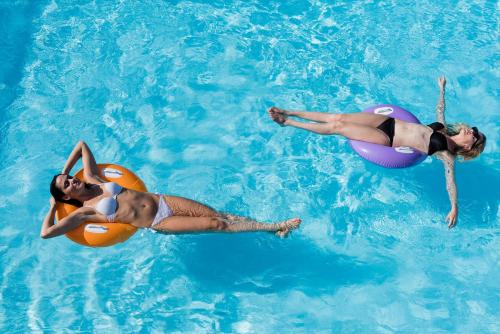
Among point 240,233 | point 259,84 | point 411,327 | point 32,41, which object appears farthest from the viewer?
point 32,41

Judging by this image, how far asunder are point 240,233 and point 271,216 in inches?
17.3

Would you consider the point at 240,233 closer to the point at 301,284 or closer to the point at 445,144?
the point at 301,284

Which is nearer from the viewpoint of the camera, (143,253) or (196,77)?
(143,253)

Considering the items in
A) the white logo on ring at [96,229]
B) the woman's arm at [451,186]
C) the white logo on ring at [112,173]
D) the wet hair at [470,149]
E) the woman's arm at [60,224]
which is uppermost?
the white logo on ring at [112,173]

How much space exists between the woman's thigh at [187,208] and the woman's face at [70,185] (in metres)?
0.90

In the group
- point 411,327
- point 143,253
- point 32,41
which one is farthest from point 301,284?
point 32,41

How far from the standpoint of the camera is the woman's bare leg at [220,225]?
19.1 ft

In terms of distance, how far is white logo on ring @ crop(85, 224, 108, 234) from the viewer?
556cm

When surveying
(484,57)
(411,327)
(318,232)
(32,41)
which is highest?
(32,41)

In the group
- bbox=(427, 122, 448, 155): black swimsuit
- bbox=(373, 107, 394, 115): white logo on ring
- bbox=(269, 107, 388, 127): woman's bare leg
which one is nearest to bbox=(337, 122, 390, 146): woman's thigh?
bbox=(269, 107, 388, 127): woman's bare leg

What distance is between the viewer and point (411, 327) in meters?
6.14

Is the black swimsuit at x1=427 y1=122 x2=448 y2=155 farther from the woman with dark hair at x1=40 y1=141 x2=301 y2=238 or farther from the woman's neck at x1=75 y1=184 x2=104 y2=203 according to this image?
the woman's neck at x1=75 y1=184 x2=104 y2=203

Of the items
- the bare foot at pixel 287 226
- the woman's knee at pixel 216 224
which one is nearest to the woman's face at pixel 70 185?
the woman's knee at pixel 216 224

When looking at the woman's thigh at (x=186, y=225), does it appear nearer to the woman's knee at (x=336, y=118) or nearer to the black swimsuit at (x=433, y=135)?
the woman's knee at (x=336, y=118)
